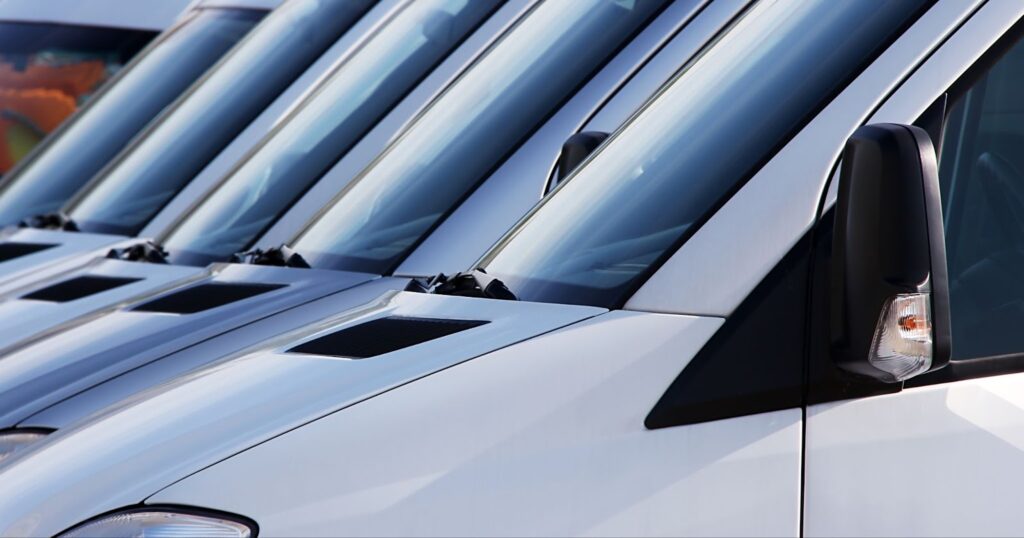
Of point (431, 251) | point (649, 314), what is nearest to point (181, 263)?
point (431, 251)

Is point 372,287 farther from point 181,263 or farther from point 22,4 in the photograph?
point 22,4

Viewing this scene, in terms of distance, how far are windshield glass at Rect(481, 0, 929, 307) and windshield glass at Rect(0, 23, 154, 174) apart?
635 cm

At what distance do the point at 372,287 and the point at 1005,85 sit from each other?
1924 mm

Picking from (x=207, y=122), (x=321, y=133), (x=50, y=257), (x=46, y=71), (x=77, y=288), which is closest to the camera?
(x=77, y=288)

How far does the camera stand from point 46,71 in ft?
29.2

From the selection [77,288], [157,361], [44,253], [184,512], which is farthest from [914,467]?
[44,253]

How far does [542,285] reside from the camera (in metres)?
2.75

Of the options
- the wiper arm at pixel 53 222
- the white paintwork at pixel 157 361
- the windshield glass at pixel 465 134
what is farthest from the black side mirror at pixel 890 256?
the wiper arm at pixel 53 222

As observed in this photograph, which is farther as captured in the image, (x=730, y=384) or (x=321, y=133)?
(x=321, y=133)

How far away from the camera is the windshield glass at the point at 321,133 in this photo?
17.3 ft

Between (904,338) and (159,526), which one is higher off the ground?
(904,338)

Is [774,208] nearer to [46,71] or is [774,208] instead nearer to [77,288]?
[77,288]

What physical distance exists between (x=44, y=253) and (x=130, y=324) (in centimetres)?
209

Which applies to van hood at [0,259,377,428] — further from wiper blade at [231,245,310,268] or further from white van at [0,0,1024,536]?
white van at [0,0,1024,536]
